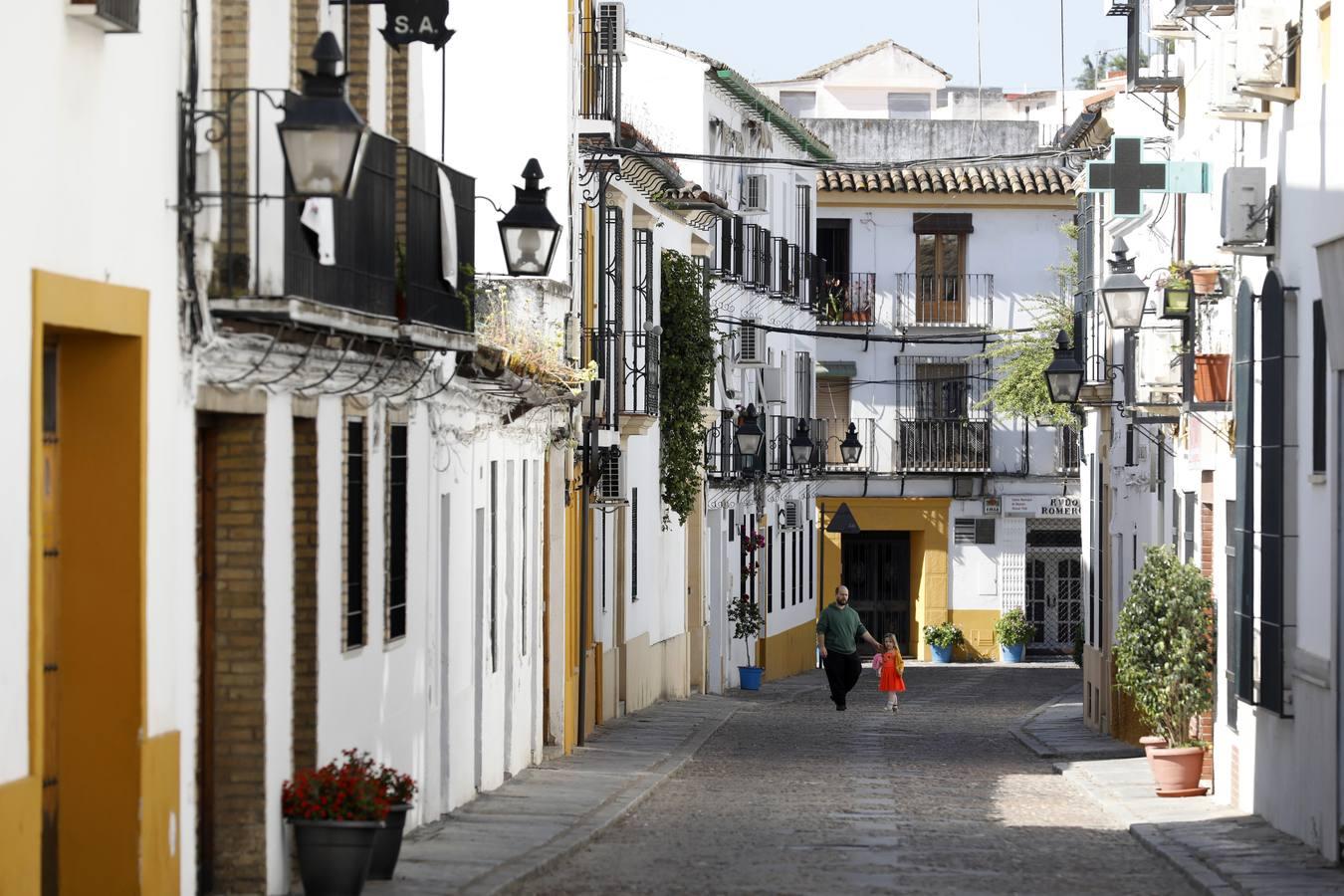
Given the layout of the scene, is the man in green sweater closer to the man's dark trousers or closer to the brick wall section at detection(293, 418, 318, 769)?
the man's dark trousers

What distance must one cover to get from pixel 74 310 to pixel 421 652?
24.1ft

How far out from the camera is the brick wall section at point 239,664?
12562mm

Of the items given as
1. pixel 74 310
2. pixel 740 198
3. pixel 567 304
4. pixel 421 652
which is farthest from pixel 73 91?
pixel 740 198

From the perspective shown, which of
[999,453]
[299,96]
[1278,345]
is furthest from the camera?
[999,453]

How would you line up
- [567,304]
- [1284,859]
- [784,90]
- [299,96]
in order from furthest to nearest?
[784,90] → [567,304] → [1284,859] → [299,96]

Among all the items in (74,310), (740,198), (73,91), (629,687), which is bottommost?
(629,687)

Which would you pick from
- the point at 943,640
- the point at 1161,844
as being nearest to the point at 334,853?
the point at 1161,844

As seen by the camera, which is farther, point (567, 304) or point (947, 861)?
point (567, 304)

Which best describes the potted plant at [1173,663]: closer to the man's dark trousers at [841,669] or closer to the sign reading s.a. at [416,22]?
the sign reading s.a. at [416,22]

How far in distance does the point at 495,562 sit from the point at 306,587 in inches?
272

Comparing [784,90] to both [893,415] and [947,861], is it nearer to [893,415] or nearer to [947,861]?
[893,415]

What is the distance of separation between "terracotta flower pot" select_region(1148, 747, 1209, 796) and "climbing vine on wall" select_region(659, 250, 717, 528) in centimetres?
1299

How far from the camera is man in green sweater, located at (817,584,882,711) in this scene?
31766 millimetres

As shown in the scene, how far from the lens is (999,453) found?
52219 millimetres
